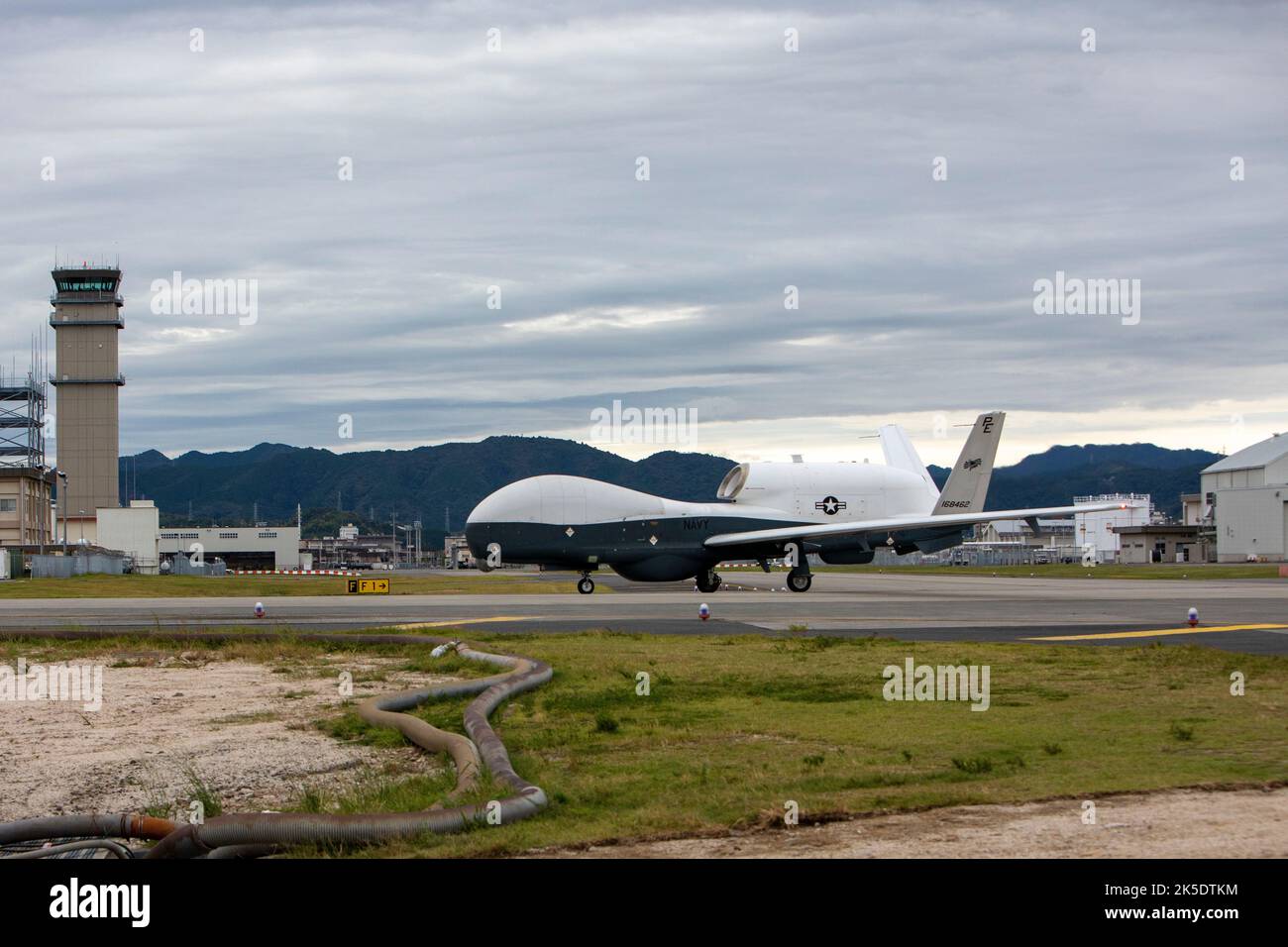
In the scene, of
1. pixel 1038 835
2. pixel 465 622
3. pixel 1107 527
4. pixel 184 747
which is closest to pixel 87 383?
pixel 465 622

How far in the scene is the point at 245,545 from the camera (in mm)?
159250

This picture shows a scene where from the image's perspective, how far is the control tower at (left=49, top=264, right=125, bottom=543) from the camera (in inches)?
5128

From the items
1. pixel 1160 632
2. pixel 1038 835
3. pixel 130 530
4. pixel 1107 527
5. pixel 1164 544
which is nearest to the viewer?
pixel 1038 835

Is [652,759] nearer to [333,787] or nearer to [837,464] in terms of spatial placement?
[333,787]

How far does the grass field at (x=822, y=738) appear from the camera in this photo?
30.7 feet

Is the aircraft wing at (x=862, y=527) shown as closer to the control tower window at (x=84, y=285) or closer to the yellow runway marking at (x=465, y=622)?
the yellow runway marking at (x=465, y=622)

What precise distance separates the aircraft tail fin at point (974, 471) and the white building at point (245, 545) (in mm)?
114705

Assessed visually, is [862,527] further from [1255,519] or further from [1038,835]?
[1255,519]

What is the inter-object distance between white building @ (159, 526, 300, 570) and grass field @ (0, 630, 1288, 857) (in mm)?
138190

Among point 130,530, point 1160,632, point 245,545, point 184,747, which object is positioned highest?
point 130,530

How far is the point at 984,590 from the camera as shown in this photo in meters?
52.1

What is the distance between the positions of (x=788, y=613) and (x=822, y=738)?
2241 cm

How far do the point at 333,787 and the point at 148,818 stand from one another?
8.44 feet
